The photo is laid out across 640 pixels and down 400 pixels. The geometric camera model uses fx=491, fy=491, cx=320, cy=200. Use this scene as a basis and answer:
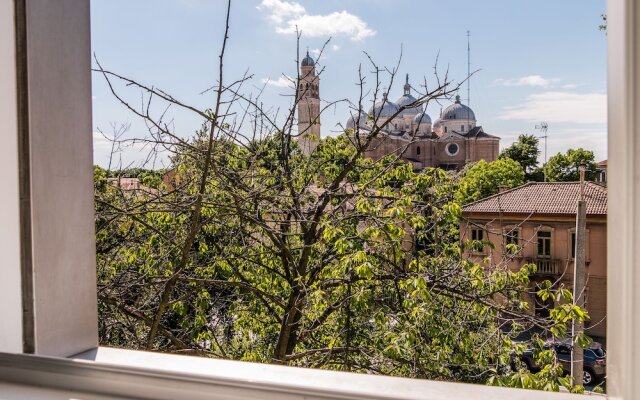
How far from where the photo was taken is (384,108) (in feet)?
7.88

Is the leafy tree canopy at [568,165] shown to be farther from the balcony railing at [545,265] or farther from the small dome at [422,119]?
the small dome at [422,119]

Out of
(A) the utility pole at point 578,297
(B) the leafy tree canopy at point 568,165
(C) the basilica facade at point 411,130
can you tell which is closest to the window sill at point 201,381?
(A) the utility pole at point 578,297

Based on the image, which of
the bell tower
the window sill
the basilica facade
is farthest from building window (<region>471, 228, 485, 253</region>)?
the window sill

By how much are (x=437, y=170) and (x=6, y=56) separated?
210 cm

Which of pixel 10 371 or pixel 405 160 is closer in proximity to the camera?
pixel 10 371

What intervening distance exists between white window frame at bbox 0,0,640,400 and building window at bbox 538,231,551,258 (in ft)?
7.24

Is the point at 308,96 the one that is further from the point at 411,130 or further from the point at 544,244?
the point at 544,244

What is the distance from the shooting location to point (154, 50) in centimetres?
244

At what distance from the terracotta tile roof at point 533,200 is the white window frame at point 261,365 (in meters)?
1.97

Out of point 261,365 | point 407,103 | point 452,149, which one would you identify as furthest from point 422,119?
point 261,365

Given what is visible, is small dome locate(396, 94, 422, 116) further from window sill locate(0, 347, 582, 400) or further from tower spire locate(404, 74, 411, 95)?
window sill locate(0, 347, 582, 400)

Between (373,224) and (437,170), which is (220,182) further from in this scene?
(437,170)

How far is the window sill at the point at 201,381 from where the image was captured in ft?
1.74

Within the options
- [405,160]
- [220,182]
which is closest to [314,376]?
[220,182]
